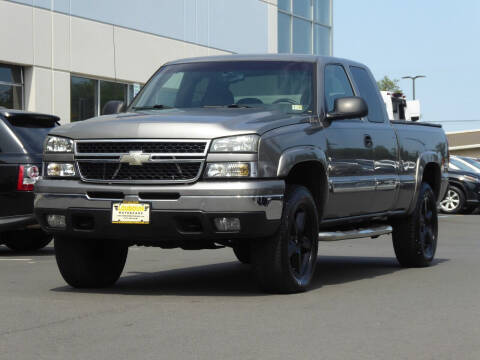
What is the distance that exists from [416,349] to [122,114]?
389cm

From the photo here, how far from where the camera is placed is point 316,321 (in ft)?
22.5

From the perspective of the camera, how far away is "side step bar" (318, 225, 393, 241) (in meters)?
9.01

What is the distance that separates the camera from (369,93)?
10641 mm

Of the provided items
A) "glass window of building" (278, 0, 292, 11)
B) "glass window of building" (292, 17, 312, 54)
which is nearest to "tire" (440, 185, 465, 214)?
"glass window of building" (278, 0, 292, 11)

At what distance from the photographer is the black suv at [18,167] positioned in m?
12.4

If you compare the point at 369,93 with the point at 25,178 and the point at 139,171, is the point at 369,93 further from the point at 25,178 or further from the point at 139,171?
the point at 25,178

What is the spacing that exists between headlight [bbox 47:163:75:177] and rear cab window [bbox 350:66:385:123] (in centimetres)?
320

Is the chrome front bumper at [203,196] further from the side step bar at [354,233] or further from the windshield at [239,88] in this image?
the windshield at [239,88]

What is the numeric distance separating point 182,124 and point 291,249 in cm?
130

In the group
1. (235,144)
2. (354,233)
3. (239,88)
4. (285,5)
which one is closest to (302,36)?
(285,5)

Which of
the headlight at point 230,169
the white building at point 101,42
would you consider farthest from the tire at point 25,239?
the white building at point 101,42

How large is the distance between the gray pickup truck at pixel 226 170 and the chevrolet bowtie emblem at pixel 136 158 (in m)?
0.01

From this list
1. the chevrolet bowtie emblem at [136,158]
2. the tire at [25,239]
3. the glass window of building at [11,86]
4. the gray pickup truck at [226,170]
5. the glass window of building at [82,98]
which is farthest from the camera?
the glass window of building at [82,98]

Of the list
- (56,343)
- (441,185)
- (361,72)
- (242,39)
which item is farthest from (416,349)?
(242,39)
